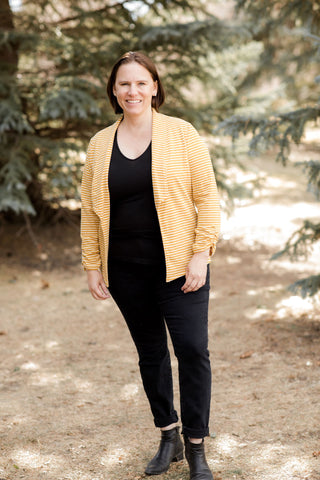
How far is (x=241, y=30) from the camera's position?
6535 mm

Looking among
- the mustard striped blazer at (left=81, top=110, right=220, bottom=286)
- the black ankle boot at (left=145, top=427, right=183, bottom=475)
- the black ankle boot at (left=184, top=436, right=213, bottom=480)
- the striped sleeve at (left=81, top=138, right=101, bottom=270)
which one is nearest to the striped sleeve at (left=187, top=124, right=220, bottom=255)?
the mustard striped blazer at (left=81, top=110, right=220, bottom=286)

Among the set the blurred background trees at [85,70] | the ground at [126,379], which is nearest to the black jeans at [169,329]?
the ground at [126,379]

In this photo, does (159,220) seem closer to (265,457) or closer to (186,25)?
(265,457)

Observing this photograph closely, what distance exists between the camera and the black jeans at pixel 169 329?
2.45 metres

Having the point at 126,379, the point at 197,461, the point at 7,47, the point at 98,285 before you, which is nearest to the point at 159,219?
the point at 98,285

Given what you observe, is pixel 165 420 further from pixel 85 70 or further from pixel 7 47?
pixel 7 47

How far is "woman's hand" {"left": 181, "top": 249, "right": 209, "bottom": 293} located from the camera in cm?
241

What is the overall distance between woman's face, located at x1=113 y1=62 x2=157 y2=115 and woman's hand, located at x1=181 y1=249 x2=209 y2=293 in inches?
28.6

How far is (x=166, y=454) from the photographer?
2855 millimetres

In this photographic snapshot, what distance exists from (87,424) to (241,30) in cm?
509

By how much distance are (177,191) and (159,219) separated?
6.0 inches

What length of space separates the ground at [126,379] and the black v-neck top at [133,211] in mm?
1248

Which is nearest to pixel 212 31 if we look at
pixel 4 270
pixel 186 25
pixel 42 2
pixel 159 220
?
pixel 186 25

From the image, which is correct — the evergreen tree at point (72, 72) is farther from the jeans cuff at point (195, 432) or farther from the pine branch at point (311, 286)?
the jeans cuff at point (195, 432)
